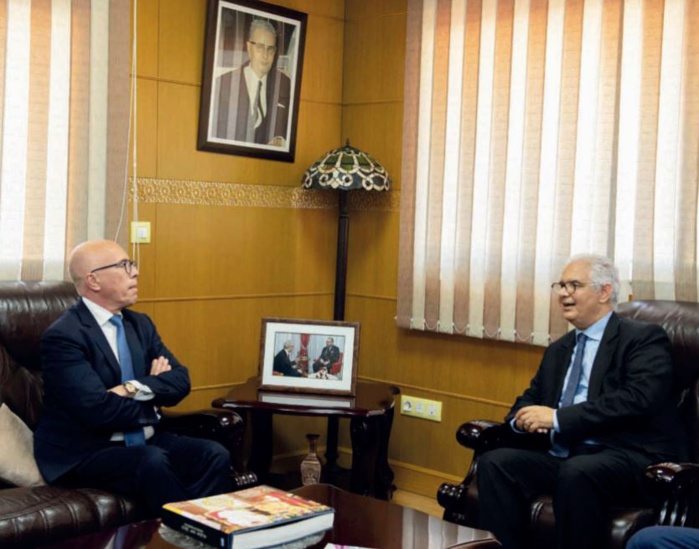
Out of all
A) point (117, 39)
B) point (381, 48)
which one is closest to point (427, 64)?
point (381, 48)

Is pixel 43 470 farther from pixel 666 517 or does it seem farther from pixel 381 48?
pixel 381 48

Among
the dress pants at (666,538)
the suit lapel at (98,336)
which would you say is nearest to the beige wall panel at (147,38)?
the suit lapel at (98,336)

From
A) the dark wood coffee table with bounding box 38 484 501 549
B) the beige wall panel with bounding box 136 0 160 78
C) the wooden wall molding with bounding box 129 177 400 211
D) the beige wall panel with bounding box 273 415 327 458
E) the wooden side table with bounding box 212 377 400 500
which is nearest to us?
the dark wood coffee table with bounding box 38 484 501 549

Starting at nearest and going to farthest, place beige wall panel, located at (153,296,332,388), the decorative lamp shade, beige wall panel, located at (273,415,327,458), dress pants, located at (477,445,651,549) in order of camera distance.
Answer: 1. dress pants, located at (477,445,651,549)
2. beige wall panel, located at (153,296,332,388)
3. the decorative lamp shade
4. beige wall panel, located at (273,415,327,458)

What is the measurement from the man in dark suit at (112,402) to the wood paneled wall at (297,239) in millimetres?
883

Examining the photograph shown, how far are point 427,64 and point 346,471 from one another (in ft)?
6.79

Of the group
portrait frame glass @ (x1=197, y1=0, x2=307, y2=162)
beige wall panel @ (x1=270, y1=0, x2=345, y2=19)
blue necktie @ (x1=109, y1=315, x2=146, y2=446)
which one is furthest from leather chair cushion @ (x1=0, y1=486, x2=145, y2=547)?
beige wall panel @ (x1=270, y1=0, x2=345, y2=19)

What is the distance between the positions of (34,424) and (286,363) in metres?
1.24

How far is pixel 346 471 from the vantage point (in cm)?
496

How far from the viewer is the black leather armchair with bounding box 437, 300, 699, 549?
3068 millimetres

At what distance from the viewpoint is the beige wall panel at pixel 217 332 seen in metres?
4.57

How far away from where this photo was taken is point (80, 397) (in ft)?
10.8

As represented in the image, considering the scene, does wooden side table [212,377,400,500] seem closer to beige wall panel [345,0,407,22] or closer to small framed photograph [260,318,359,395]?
small framed photograph [260,318,359,395]

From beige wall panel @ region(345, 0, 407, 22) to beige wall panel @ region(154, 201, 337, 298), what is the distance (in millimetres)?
1046
